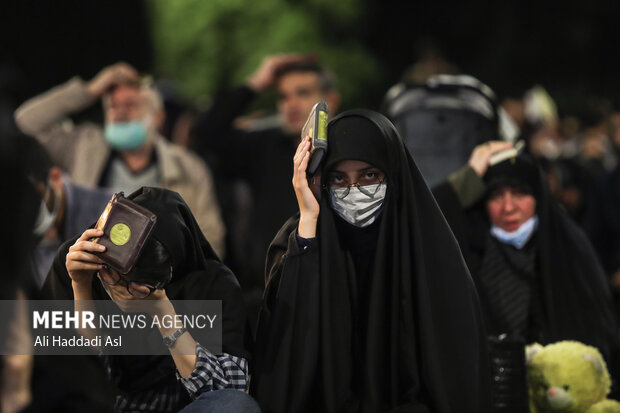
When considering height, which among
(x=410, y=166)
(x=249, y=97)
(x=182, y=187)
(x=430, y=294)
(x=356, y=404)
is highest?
(x=249, y=97)

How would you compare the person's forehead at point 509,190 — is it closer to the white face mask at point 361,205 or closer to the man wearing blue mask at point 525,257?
the man wearing blue mask at point 525,257

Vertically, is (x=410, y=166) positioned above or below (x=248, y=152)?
below

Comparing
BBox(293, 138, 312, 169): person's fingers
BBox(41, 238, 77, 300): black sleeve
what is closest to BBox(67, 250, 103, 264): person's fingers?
BBox(41, 238, 77, 300): black sleeve

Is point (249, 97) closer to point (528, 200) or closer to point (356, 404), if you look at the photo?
point (528, 200)

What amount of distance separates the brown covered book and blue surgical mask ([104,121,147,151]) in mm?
3400

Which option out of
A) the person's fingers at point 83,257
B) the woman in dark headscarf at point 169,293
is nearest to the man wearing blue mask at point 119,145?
the woman in dark headscarf at point 169,293

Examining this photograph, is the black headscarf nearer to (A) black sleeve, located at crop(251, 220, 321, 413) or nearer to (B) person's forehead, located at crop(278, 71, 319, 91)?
(A) black sleeve, located at crop(251, 220, 321, 413)

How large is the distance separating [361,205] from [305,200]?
213mm

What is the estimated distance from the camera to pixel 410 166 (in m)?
4.70

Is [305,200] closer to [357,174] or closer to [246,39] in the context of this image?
[357,174]

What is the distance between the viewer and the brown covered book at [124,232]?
4.18 meters

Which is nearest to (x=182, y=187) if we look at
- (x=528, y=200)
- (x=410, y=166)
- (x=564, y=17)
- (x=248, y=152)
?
(x=248, y=152)

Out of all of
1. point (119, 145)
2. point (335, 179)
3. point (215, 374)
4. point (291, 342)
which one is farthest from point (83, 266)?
point (119, 145)

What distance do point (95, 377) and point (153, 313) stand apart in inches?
12.4
